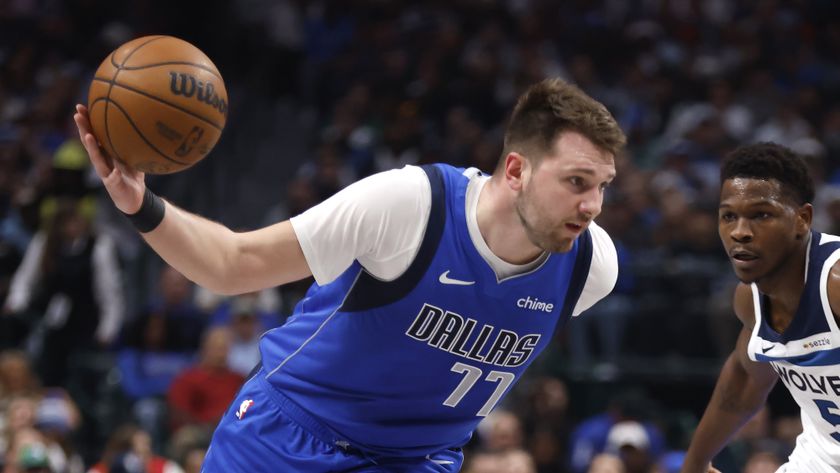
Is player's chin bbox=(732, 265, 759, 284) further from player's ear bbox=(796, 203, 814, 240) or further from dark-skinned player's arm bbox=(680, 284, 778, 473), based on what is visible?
dark-skinned player's arm bbox=(680, 284, 778, 473)

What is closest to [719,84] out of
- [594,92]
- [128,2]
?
[594,92]

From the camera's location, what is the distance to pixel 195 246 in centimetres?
364

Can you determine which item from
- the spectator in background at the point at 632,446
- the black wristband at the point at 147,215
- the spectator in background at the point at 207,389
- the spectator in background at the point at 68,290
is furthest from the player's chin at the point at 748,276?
the spectator in background at the point at 68,290

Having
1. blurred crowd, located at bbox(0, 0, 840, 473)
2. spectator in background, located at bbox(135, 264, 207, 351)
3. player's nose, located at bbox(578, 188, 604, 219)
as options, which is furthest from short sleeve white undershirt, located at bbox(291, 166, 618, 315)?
spectator in background, located at bbox(135, 264, 207, 351)

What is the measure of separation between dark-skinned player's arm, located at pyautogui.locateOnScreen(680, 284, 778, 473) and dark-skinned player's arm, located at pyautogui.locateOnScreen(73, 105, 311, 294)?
1.95 meters

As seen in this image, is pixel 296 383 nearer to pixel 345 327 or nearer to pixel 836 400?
pixel 345 327

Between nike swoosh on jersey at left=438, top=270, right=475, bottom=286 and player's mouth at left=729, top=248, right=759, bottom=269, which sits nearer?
nike swoosh on jersey at left=438, top=270, right=475, bottom=286

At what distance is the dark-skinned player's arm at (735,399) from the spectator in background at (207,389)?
5204 mm

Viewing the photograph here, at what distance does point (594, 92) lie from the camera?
47.1 ft

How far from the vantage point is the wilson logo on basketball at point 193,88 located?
391 centimetres

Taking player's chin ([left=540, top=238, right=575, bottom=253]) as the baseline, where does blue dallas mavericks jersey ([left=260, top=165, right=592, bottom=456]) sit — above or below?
below

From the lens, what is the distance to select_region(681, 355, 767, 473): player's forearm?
4746 mm

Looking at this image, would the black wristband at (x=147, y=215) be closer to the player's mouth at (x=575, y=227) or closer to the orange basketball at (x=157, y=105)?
the orange basketball at (x=157, y=105)

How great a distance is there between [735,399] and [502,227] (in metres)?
1.38
